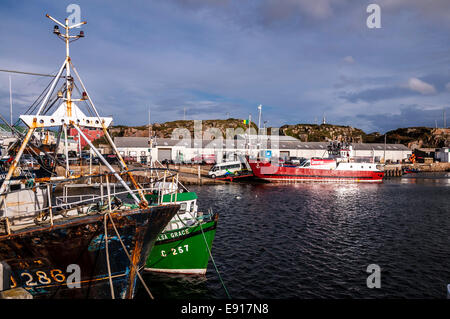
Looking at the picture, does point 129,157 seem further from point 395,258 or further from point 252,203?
point 395,258

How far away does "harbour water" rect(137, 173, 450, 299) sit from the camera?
15.0 meters

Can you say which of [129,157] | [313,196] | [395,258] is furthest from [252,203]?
[129,157]

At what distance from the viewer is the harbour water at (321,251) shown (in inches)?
591

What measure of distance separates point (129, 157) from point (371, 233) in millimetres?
62520

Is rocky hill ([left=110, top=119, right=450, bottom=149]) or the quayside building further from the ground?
rocky hill ([left=110, top=119, right=450, bottom=149])

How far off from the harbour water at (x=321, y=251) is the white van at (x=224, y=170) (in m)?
19.5

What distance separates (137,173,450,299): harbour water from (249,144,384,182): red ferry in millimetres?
19622

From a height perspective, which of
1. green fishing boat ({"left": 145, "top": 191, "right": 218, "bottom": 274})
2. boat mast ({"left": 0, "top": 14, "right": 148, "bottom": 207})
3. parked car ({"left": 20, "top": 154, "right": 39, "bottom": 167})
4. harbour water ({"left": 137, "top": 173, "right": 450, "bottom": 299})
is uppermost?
boat mast ({"left": 0, "top": 14, "right": 148, "bottom": 207})

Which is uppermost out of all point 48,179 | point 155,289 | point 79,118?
point 79,118

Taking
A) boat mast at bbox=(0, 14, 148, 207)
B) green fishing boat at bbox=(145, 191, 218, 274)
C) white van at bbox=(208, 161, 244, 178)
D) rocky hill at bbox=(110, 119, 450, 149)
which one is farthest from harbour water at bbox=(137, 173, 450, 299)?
rocky hill at bbox=(110, 119, 450, 149)

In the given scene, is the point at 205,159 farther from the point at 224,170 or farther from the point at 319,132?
the point at 319,132

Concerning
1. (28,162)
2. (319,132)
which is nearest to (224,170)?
(28,162)

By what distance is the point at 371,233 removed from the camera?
24219 mm

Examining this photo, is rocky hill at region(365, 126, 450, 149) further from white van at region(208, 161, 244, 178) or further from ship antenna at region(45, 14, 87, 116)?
ship antenna at region(45, 14, 87, 116)
